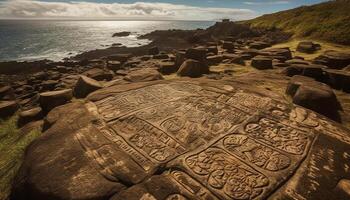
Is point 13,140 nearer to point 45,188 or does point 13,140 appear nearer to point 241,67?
point 45,188

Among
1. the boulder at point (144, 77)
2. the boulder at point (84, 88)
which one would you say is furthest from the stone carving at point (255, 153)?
the boulder at point (84, 88)

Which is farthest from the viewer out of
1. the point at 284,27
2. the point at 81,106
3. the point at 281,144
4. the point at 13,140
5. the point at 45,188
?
the point at 284,27

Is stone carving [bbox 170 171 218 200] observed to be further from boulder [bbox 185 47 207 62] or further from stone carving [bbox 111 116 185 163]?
boulder [bbox 185 47 207 62]

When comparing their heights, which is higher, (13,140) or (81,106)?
(81,106)

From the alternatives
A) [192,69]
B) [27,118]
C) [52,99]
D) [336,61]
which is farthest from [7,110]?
[336,61]

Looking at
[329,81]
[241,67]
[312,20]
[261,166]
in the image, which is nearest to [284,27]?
[312,20]

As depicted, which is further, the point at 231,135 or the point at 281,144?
the point at 231,135

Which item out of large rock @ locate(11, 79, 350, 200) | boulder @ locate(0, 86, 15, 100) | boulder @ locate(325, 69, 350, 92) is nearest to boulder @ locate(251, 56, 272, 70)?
boulder @ locate(325, 69, 350, 92)

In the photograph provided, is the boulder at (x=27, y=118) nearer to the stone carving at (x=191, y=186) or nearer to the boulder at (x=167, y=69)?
the boulder at (x=167, y=69)

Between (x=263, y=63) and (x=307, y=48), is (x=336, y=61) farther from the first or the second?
(x=307, y=48)
